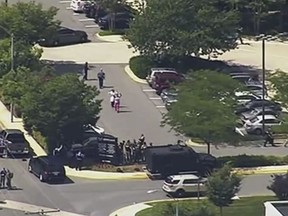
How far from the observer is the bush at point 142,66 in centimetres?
9400

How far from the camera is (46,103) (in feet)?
253

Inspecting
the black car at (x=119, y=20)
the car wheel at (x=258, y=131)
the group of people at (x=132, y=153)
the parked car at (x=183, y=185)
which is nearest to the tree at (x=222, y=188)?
the parked car at (x=183, y=185)

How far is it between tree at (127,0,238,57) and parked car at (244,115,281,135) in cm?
1175

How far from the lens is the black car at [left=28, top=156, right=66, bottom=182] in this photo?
239 feet

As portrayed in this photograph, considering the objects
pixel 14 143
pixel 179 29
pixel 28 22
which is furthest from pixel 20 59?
pixel 14 143

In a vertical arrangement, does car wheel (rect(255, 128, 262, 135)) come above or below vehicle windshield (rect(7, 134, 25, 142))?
below

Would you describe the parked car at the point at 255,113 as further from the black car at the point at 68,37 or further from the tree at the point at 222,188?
the black car at the point at 68,37

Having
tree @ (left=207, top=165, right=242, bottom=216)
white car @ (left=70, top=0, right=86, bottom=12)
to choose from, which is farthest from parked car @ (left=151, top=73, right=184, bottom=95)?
tree @ (left=207, top=165, right=242, bottom=216)

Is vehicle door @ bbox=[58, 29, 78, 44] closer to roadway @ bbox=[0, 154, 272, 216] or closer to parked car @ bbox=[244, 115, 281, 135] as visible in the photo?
parked car @ bbox=[244, 115, 281, 135]

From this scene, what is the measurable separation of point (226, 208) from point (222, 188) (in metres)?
2.05

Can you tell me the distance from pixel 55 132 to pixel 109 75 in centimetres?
1853

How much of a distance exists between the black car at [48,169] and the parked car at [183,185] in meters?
5.59

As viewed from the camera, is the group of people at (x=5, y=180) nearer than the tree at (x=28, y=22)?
Yes

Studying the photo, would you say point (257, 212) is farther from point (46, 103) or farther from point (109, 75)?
point (109, 75)
